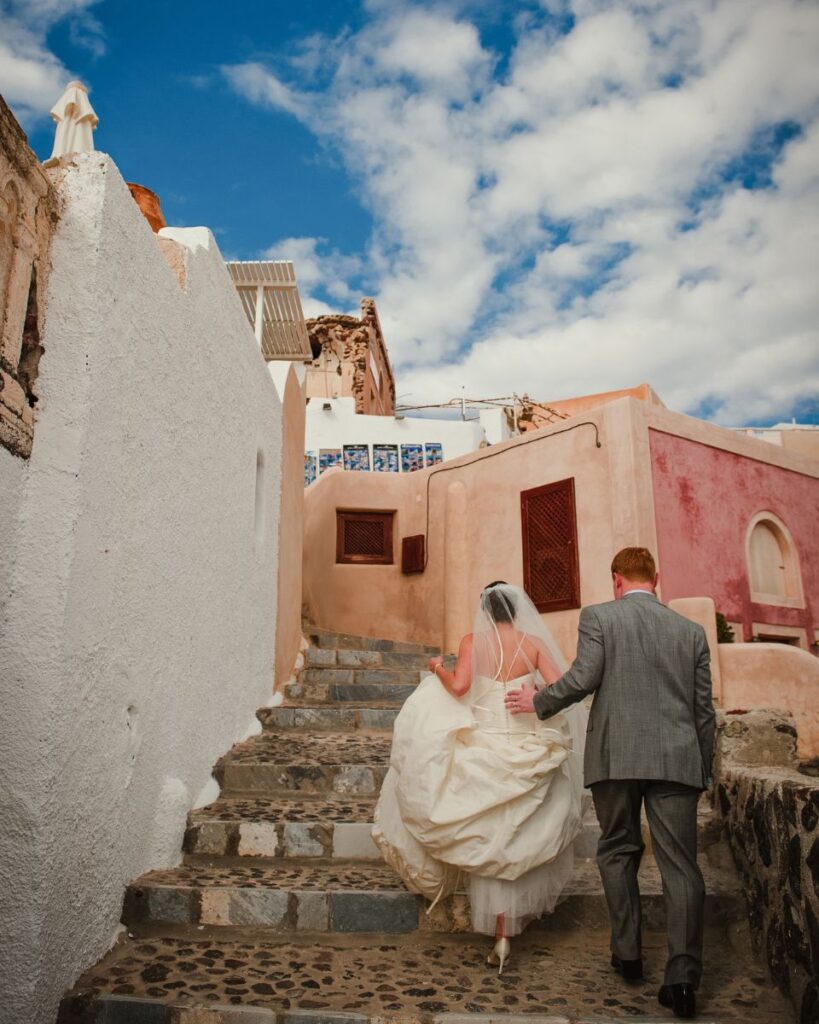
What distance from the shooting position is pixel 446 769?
3266 millimetres

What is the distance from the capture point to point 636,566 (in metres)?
3.27

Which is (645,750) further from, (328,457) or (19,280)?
(328,457)

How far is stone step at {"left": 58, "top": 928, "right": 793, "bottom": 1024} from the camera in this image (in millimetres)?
2699

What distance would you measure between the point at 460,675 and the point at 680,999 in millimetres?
1455

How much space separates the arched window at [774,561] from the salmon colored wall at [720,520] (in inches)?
4.4

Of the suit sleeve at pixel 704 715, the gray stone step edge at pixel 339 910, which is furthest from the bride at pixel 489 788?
the suit sleeve at pixel 704 715

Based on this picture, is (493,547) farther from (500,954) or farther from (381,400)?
(381,400)

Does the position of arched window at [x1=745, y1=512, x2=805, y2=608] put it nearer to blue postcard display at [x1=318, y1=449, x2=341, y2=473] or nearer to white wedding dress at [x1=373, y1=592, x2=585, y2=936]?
white wedding dress at [x1=373, y1=592, x2=585, y2=936]

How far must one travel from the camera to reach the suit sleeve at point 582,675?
3.09m

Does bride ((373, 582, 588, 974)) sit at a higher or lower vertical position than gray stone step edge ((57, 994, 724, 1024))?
higher

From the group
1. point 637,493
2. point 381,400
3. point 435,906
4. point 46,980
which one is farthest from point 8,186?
point 381,400

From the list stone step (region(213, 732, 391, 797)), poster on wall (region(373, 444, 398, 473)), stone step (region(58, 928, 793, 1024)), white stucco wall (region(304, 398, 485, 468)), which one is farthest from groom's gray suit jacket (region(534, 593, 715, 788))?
white stucco wall (region(304, 398, 485, 468))

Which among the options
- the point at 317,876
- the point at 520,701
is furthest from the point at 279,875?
the point at 520,701

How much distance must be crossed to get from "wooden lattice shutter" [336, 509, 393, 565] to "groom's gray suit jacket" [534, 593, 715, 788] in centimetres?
892
